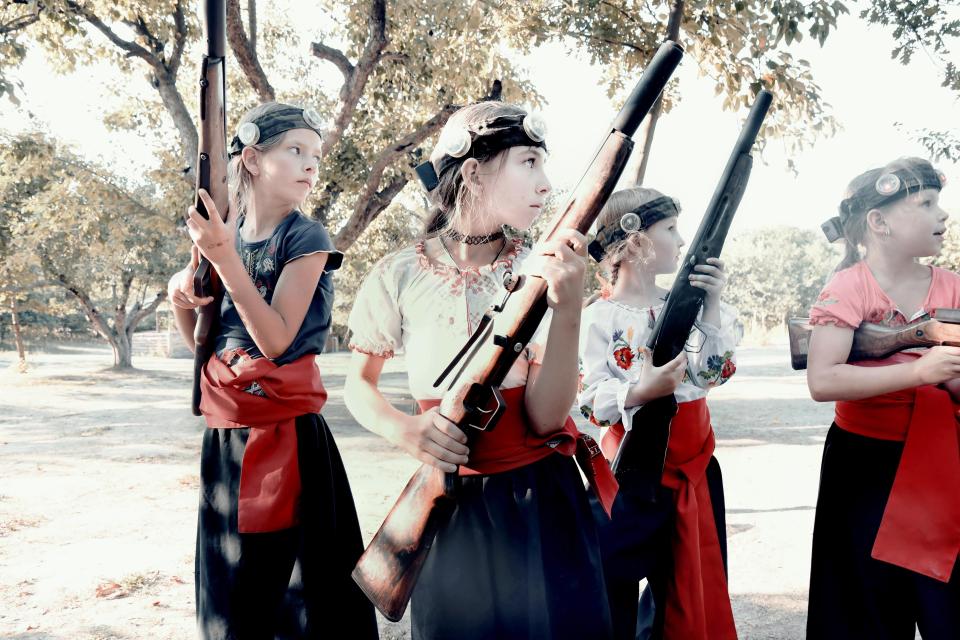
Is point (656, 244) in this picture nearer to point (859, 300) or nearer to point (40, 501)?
point (859, 300)

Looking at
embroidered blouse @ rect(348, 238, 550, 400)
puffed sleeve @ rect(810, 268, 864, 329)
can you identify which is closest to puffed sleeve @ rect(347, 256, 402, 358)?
embroidered blouse @ rect(348, 238, 550, 400)

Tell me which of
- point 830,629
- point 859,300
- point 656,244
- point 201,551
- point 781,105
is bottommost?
point 830,629

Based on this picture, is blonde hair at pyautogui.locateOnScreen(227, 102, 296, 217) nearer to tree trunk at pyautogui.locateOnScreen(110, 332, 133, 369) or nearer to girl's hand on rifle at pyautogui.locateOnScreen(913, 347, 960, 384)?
girl's hand on rifle at pyautogui.locateOnScreen(913, 347, 960, 384)

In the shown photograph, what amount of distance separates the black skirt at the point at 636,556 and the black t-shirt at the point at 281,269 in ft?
4.23

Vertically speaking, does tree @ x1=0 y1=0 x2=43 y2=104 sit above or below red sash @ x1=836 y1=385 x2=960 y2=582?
above

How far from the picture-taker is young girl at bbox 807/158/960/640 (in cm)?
243

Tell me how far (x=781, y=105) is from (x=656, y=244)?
3.40 metres

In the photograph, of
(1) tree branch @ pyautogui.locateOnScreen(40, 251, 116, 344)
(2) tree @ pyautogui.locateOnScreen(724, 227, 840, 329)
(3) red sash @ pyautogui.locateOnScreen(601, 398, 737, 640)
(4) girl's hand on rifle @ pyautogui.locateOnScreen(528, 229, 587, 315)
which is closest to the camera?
(4) girl's hand on rifle @ pyautogui.locateOnScreen(528, 229, 587, 315)

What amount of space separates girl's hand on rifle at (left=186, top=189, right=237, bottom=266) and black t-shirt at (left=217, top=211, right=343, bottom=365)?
0.23 meters

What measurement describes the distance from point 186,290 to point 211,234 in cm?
28

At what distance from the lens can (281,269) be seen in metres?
2.45

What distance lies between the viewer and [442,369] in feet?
6.31

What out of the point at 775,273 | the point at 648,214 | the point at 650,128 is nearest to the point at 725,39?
the point at 650,128

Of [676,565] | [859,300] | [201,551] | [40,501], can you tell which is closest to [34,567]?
[40,501]
